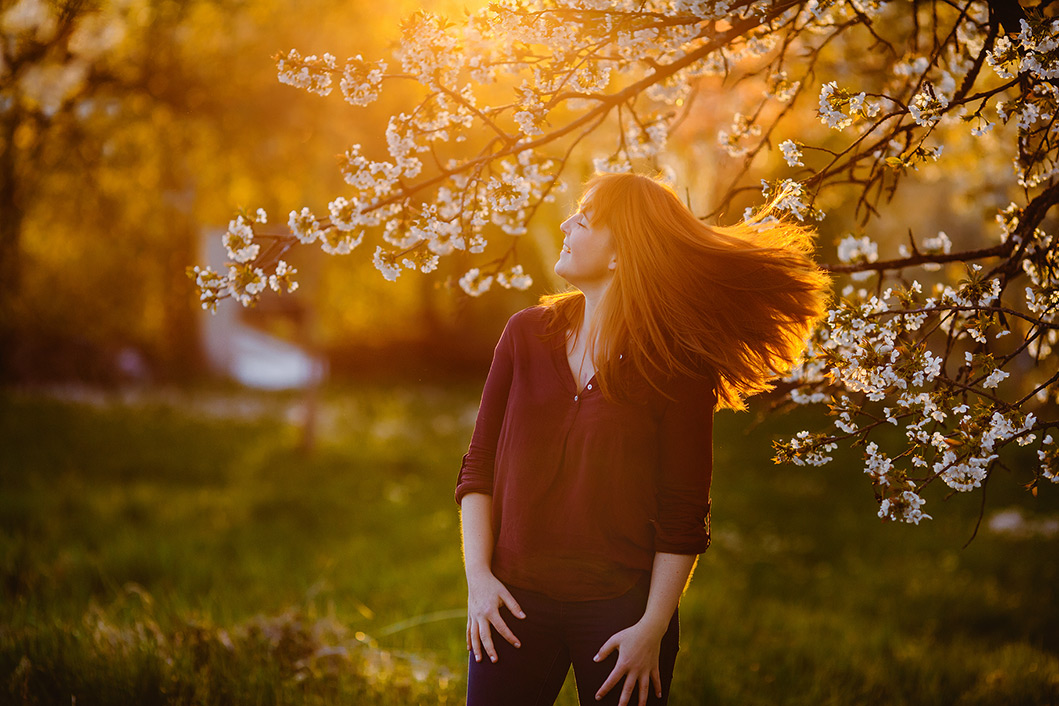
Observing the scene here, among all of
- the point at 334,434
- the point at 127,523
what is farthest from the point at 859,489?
the point at 127,523

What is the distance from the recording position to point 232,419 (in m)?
12.1

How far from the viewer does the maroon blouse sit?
2.16m

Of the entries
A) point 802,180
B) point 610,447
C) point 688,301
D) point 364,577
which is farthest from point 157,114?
point 610,447

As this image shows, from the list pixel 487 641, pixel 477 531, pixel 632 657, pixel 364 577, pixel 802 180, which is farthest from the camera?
pixel 364 577

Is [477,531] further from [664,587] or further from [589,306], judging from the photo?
[589,306]

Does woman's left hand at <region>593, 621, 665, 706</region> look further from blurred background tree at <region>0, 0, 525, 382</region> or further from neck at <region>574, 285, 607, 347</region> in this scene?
blurred background tree at <region>0, 0, 525, 382</region>

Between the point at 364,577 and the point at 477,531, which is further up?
the point at 477,531

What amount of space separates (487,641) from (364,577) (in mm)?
4234

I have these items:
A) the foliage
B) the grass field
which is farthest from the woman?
the grass field

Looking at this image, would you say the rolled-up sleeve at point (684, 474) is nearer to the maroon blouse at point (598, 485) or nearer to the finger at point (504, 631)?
the maroon blouse at point (598, 485)

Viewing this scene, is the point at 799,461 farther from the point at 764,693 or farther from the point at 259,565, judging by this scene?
the point at 259,565

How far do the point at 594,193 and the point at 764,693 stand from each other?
122 inches

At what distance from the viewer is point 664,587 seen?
2123 millimetres

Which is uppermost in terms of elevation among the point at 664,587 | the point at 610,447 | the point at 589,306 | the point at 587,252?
the point at 587,252
